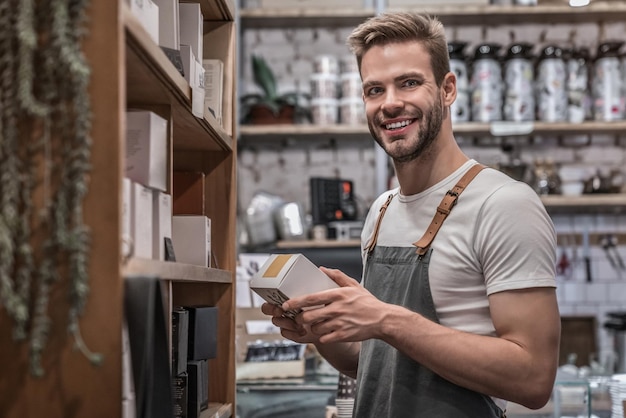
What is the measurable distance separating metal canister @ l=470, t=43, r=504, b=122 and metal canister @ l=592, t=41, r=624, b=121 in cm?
56

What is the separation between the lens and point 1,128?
3.59 ft

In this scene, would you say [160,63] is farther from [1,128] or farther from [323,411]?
[323,411]

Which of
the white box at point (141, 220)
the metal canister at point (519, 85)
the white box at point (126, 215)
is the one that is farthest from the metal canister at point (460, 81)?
the white box at point (126, 215)

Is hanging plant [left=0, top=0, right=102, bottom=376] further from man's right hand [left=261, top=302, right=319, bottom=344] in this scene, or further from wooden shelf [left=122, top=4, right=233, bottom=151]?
man's right hand [left=261, top=302, right=319, bottom=344]

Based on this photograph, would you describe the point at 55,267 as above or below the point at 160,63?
below

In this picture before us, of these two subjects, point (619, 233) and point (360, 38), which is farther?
point (619, 233)

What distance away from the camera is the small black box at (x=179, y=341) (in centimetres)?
188

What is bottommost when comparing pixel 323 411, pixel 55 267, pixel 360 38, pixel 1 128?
pixel 323 411

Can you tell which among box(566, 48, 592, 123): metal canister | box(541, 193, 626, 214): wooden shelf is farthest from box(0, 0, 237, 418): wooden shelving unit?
box(566, 48, 592, 123): metal canister

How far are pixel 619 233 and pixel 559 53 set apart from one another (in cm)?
114

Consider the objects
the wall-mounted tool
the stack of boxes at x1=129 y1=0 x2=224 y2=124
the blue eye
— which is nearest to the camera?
the stack of boxes at x1=129 y1=0 x2=224 y2=124

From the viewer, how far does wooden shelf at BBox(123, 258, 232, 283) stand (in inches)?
46.9

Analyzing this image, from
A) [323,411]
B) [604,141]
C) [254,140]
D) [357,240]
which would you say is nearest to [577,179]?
[604,141]

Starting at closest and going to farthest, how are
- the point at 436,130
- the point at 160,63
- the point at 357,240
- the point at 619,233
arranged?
1. the point at 160,63
2. the point at 436,130
3. the point at 357,240
4. the point at 619,233
